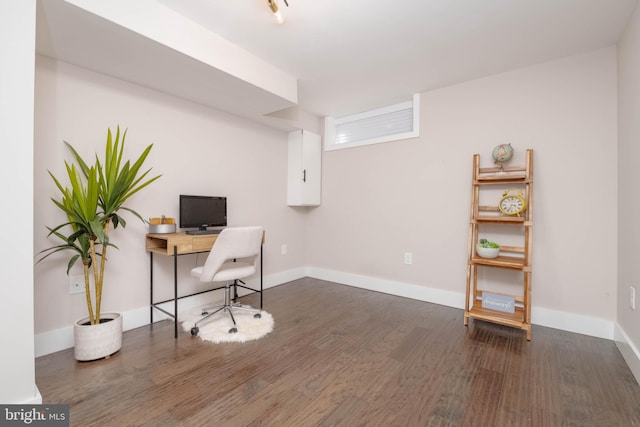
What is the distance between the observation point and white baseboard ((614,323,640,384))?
1669 millimetres

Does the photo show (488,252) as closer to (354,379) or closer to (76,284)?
(354,379)

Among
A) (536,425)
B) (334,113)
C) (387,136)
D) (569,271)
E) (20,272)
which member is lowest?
(536,425)

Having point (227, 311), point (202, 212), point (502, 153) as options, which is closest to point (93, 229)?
point (202, 212)

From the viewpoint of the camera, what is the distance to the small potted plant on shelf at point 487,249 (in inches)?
95.1

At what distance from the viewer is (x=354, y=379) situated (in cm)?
167

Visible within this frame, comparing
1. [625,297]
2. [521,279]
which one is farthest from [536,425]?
[521,279]

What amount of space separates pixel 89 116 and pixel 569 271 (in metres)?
4.06

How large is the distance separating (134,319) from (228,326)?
81 cm

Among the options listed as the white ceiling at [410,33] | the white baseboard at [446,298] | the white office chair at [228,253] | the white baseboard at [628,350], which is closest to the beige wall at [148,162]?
the white office chair at [228,253]

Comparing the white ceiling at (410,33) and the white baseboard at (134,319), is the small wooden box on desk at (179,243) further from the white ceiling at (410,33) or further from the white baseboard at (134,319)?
the white ceiling at (410,33)

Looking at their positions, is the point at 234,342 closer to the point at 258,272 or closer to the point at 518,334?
the point at 258,272

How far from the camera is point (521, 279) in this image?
8.29ft

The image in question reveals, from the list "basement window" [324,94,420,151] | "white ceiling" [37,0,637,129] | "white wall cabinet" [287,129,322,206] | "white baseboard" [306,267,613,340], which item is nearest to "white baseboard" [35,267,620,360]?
"white baseboard" [306,267,613,340]

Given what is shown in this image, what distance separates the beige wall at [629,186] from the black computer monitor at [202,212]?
318 cm
